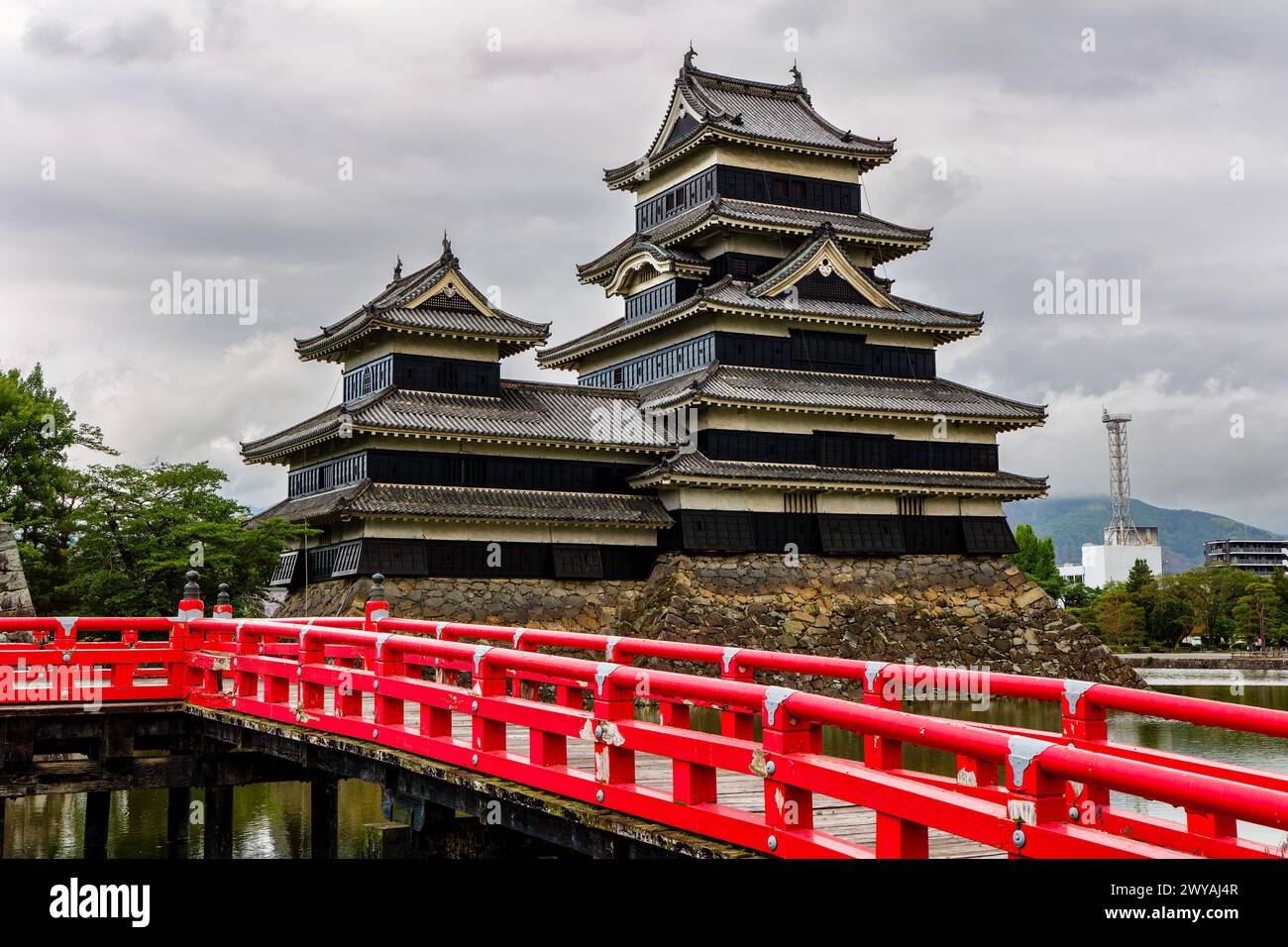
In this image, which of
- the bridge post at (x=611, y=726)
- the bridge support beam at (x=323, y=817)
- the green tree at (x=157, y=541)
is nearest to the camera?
the bridge post at (x=611, y=726)

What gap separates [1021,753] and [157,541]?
3353 cm

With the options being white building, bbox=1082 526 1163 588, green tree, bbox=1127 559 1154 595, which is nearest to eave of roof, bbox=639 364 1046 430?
green tree, bbox=1127 559 1154 595

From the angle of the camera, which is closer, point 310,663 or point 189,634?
point 310,663

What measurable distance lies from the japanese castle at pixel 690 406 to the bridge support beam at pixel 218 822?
59.2ft

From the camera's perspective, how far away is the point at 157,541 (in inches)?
1422

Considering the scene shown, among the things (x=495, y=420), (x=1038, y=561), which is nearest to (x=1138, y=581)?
(x=1038, y=561)

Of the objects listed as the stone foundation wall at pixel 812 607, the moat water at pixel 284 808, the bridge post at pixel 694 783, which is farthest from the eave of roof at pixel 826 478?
the bridge post at pixel 694 783

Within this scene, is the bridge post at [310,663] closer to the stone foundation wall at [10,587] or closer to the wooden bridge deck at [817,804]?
the wooden bridge deck at [817,804]

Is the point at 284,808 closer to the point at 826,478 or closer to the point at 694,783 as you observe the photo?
the point at 694,783

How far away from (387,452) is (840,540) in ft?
54.2

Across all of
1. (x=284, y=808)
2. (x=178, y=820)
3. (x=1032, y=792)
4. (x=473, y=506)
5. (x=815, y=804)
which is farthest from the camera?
(x=473, y=506)

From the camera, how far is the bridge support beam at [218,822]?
1950cm
